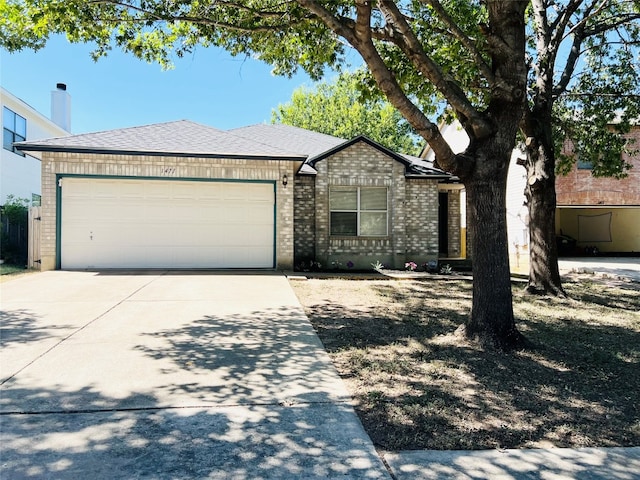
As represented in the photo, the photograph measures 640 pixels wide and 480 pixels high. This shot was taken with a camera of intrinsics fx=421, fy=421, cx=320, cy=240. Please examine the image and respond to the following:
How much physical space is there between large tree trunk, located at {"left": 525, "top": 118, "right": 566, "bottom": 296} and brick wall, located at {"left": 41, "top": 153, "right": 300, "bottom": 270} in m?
6.35

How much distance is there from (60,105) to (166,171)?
49.8 ft

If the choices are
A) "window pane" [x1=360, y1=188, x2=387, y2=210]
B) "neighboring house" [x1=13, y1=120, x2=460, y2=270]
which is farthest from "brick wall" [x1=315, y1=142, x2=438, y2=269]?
"window pane" [x1=360, y1=188, x2=387, y2=210]

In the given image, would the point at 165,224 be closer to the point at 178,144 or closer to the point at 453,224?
the point at 178,144

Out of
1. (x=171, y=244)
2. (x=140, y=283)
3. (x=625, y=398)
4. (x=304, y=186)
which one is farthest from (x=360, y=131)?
(x=625, y=398)

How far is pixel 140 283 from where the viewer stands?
31.7ft

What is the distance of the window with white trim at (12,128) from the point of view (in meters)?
16.1

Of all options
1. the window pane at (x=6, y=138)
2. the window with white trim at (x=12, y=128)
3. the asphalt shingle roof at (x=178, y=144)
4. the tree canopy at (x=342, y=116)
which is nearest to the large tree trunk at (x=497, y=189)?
the asphalt shingle roof at (x=178, y=144)

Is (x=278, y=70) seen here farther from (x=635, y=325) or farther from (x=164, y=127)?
(x=635, y=325)

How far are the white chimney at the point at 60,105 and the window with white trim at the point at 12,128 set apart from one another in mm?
4846

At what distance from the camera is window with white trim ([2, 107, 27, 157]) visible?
16.1m

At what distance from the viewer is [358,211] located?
13.8 m

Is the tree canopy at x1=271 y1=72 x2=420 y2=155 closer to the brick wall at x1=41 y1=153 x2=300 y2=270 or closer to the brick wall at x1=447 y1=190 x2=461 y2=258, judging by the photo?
the brick wall at x1=447 y1=190 x2=461 y2=258

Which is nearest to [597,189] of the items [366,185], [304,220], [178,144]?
[366,185]

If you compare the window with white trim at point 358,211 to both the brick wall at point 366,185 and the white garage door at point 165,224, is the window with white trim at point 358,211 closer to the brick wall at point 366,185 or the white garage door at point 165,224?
the brick wall at point 366,185
